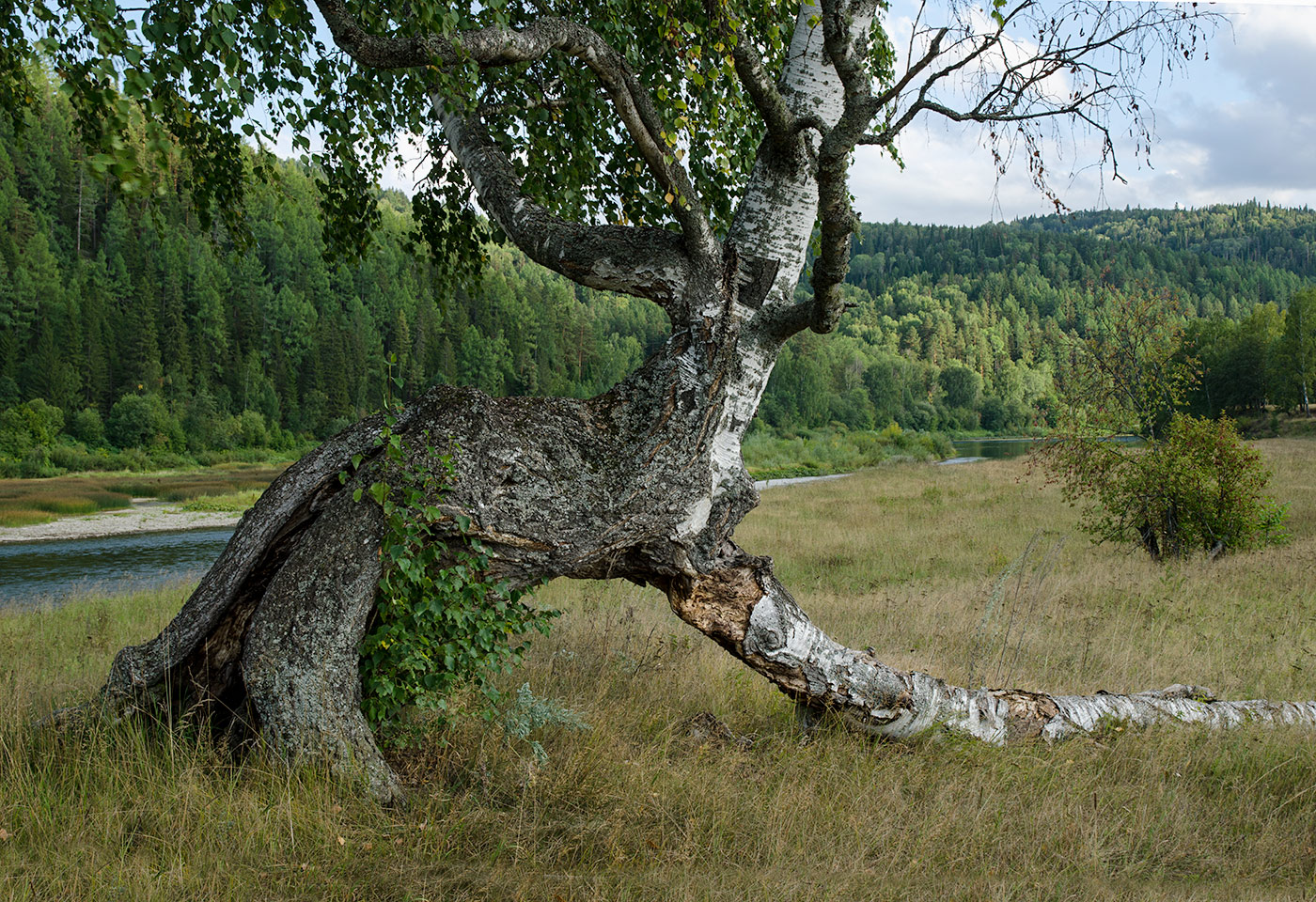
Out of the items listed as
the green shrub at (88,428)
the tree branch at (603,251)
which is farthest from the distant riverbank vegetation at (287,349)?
the tree branch at (603,251)

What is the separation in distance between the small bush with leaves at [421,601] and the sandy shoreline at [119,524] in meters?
30.8

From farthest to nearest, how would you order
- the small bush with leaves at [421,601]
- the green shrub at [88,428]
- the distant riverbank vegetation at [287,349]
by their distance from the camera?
the distant riverbank vegetation at [287,349] < the green shrub at [88,428] < the small bush with leaves at [421,601]

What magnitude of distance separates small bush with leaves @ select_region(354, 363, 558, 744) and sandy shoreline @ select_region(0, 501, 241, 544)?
30810 millimetres

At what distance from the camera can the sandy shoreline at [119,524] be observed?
90.1ft

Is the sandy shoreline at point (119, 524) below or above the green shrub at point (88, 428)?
below

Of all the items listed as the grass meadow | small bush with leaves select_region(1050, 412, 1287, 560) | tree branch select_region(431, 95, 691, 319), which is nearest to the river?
small bush with leaves select_region(1050, 412, 1287, 560)

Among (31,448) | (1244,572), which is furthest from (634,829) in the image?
(31,448)

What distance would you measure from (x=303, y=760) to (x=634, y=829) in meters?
1.50

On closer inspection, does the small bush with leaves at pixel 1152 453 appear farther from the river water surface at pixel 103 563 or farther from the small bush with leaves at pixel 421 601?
the river water surface at pixel 103 563

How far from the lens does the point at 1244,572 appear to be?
10.8 meters

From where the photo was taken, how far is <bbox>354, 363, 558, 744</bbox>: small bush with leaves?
3.40m

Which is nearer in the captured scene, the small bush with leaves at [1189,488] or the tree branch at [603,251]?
the tree branch at [603,251]

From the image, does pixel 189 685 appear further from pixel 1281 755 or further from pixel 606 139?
pixel 1281 755

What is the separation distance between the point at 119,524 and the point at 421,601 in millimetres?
34075
